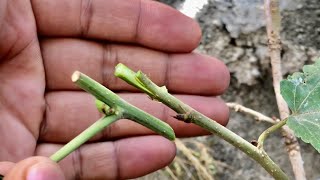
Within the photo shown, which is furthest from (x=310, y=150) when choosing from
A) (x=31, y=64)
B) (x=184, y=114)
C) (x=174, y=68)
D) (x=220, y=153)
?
(x=184, y=114)

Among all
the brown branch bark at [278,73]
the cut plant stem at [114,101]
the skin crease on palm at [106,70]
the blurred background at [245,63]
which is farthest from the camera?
the blurred background at [245,63]

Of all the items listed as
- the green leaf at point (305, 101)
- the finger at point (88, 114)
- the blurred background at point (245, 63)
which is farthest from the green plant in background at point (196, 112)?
the blurred background at point (245, 63)

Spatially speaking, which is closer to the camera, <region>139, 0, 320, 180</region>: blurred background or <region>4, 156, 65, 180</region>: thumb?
<region>4, 156, 65, 180</region>: thumb

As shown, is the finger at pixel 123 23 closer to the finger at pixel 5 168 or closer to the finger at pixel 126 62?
the finger at pixel 126 62

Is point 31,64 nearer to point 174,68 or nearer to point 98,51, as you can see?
point 98,51

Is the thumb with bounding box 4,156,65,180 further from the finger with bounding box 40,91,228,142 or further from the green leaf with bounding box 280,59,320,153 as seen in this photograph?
the finger with bounding box 40,91,228,142

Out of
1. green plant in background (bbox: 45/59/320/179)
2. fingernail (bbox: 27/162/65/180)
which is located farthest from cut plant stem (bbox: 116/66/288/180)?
fingernail (bbox: 27/162/65/180)
